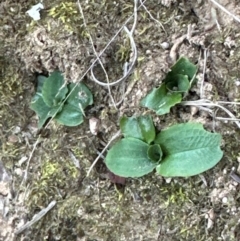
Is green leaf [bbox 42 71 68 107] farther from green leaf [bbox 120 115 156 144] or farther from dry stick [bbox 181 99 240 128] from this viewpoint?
dry stick [bbox 181 99 240 128]

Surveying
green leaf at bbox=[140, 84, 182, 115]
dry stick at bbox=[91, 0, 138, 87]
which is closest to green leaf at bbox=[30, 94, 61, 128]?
dry stick at bbox=[91, 0, 138, 87]

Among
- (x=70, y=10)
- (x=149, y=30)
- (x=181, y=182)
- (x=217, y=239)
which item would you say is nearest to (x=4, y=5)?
(x=70, y=10)

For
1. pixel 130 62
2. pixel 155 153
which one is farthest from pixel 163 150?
pixel 130 62

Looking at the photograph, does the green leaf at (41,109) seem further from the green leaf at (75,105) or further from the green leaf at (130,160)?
the green leaf at (130,160)

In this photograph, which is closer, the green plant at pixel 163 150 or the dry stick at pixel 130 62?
the green plant at pixel 163 150

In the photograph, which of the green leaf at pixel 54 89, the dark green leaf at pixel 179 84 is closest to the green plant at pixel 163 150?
the dark green leaf at pixel 179 84

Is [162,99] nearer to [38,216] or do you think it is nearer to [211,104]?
[211,104]
